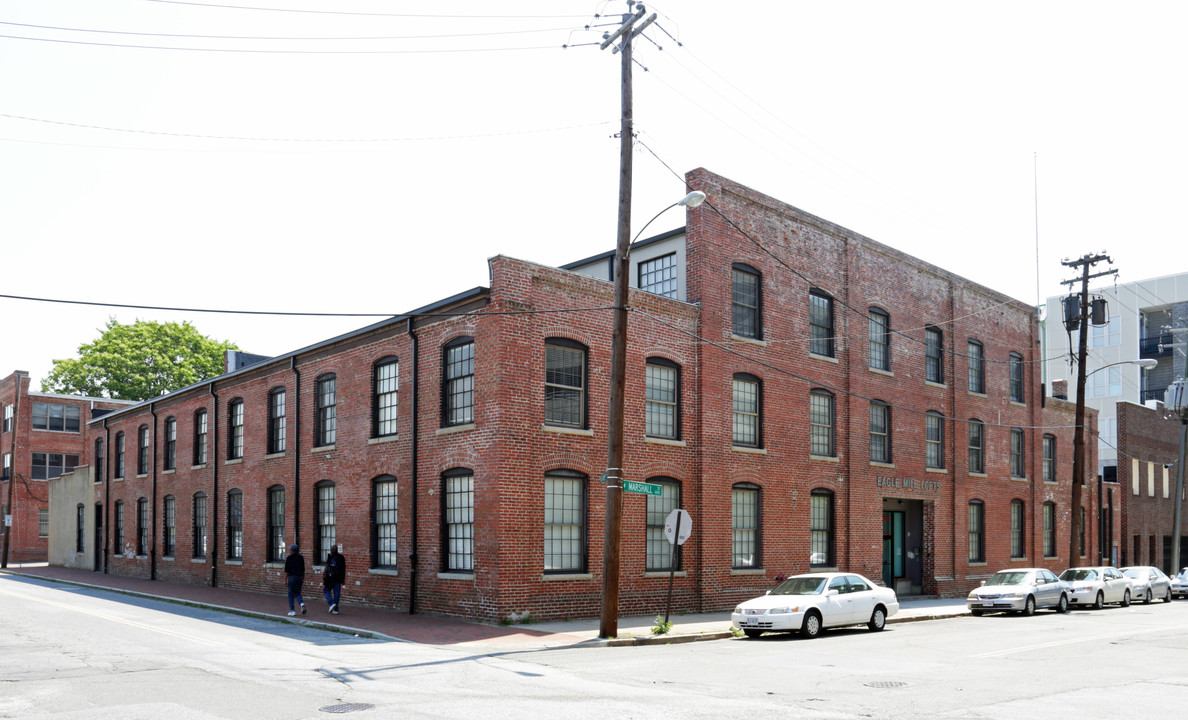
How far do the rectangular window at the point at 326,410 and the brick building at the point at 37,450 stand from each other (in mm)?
36584

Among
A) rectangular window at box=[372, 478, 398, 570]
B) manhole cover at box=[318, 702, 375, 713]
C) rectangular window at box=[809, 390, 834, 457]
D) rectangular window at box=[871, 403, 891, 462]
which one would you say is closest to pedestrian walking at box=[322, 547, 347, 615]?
rectangular window at box=[372, 478, 398, 570]

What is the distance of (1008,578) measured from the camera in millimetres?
28781

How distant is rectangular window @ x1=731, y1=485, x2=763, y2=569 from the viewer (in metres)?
26.1

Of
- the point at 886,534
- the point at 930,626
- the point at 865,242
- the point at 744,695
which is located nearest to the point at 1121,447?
the point at 886,534

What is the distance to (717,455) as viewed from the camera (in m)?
25.5

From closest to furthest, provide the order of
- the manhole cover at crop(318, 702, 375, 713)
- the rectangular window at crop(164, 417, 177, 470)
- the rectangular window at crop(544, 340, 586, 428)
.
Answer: the manhole cover at crop(318, 702, 375, 713) → the rectangular window at crop(544, 340, 586, 428) → the rectangular window at crop(164, 417, 177, 470)

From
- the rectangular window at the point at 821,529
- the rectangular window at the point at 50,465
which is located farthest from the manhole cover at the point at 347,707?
the rectangular window at the point at 50,465

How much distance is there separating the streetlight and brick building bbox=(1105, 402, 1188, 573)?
37177 mm

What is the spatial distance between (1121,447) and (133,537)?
151 feet

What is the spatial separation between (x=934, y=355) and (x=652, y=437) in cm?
1487

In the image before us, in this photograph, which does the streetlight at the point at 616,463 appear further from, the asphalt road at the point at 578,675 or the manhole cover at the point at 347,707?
the manhole cover at the point at 347,707

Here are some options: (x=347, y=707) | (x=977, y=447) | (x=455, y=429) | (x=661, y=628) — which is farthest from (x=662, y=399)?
(x=977, y=447)

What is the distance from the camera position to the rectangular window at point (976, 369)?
36250mm

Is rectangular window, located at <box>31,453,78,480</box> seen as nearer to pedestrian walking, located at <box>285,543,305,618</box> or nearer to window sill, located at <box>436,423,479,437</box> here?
pedestrian walking, located at <box>285,543,305,618</box>
